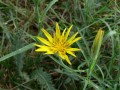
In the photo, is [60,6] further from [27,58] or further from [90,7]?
[27,58]

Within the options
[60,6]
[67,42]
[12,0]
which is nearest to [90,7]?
[60,6]

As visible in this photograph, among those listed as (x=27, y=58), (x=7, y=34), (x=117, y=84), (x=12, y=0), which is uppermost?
(x=12, y=0)

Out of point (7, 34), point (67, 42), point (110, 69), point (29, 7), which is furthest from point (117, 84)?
point (29, 7)

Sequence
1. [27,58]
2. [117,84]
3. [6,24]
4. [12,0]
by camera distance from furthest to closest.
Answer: [12,0] < [6,24] < [27,58] < [117,84]

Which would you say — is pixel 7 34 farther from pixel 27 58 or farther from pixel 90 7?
pixel 90 7

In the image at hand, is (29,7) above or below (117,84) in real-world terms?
above

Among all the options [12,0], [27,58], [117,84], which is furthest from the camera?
[12,0]

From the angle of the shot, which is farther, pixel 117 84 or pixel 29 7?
pixel 29 7
